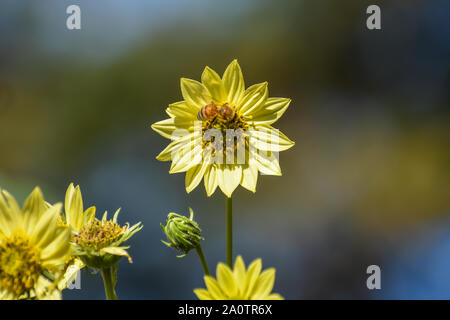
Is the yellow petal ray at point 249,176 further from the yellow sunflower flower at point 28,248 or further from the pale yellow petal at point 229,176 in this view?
the yellow sunflower flower at point 28,248

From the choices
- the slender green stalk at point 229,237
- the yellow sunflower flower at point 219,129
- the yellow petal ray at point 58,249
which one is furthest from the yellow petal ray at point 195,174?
the yellow petal ray at point 58,249

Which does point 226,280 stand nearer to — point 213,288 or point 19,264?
point 213,288

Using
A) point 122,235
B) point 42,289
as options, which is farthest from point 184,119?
point 42,289

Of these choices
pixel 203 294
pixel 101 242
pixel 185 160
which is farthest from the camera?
pixel 185 160

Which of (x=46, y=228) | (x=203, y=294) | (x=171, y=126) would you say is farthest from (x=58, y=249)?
(x=171, y=126)

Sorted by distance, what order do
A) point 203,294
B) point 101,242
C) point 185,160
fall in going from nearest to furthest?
1. point 203,294
2. point 101,242
3. point 185,160

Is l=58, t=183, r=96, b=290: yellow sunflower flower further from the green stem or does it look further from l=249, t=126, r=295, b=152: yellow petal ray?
l=249, t=126, r=295, b=152: yellow petal ray
